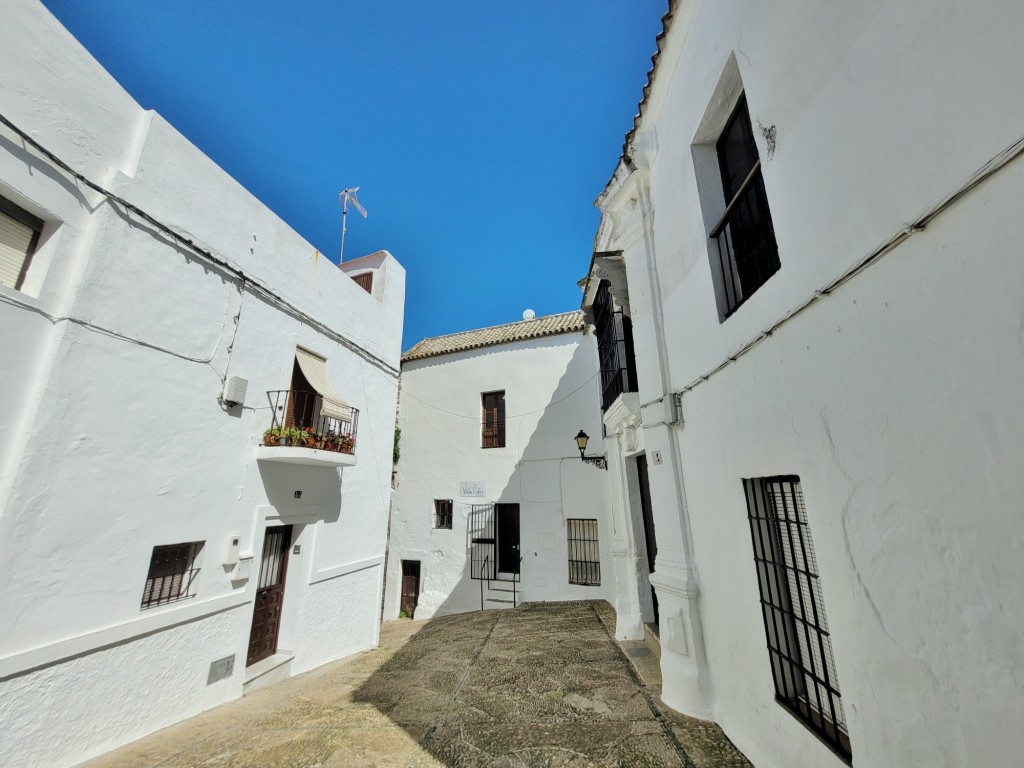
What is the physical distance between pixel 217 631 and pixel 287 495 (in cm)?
175

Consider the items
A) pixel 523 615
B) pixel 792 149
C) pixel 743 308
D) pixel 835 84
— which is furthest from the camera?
pixel 523 615

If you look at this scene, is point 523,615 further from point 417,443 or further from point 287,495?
point 417,443

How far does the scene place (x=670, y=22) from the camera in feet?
13.0

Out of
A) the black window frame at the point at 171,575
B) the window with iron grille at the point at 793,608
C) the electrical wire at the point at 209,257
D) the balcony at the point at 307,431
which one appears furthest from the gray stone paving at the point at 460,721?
the electrical wire at the point at 209,257

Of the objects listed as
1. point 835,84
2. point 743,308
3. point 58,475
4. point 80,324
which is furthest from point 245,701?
point 835,84

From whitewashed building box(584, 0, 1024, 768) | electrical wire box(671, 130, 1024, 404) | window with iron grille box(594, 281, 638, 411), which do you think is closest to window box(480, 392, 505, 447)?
window with iron grille box(594, 281, 638, 411)

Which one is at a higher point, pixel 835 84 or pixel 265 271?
pixel 265 271

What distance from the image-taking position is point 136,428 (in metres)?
4.26

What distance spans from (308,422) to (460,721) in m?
4.81

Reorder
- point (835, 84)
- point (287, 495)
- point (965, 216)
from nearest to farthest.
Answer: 1. point (965, 216)
2. point (835, 84)
3. point (287, 495)

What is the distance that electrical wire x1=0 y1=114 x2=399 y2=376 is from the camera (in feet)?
12.1

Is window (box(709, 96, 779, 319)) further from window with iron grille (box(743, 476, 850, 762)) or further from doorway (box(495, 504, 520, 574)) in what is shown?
doorway (box(495, 504, 520, 574))

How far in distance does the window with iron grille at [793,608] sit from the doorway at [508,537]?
27.1 feet

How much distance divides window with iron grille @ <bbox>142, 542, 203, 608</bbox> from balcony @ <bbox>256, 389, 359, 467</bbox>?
1.32 meters
